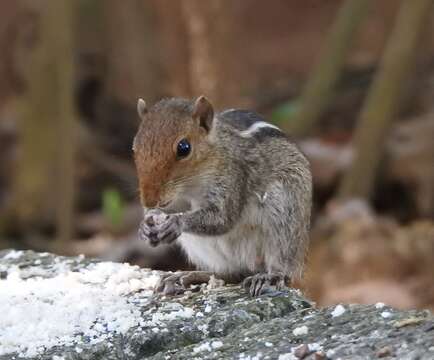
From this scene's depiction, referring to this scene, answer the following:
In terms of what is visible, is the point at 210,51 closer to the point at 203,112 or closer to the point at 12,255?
the point at 12,255

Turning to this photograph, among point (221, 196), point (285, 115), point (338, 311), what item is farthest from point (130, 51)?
point (338, 311)

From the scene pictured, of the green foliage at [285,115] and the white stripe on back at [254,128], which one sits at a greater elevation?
the green foliage at [285,115]

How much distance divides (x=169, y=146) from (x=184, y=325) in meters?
0.70

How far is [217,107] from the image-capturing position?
7770 millimetres

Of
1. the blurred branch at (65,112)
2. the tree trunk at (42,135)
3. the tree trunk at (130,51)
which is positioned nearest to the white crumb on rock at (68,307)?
the blurred branch at (65,112)

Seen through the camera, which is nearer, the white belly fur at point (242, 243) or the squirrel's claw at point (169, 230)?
the squirrel's claw at point (169, 230)

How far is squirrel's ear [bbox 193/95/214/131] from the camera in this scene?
4.27 metres

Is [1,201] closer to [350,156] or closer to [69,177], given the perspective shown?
[69,177]

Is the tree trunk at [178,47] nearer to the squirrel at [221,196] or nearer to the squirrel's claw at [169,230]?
the squirrel at [221,196]

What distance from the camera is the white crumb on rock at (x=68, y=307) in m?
3.55

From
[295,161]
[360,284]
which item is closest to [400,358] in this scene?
[295,161]

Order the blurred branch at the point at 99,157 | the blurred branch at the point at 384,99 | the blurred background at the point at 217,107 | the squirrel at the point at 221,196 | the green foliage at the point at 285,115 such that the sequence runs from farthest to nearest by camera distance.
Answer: the blurred branch at the point at 99,157 → the green foliage at the point at 285,115 → the blurred branch at the point at 384,99 → the blurred background at the point at 217,107 → the squirrel at the point at 221,196

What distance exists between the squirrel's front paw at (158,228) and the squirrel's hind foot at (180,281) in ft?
0.48

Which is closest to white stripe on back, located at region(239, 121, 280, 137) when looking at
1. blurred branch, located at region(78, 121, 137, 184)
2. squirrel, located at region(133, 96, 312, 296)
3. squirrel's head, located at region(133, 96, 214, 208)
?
squirrel, located at region(133, 96, 312, 296)
